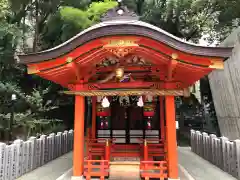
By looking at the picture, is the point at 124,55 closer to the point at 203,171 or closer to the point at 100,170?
the point at 100,170

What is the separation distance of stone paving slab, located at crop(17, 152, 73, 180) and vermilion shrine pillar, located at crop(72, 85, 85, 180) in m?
0.91

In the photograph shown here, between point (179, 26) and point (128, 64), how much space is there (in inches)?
447

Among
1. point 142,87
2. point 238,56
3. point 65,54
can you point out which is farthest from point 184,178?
point 238,56

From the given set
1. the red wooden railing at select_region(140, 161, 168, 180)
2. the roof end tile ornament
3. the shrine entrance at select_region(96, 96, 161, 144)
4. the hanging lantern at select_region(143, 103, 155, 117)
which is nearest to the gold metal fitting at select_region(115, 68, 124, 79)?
the roof end tile ornament

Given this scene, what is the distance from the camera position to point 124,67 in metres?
6.72

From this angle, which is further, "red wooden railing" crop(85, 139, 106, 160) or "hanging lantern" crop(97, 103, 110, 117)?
"hanging lantern" crop(97, 103, 110, 117)

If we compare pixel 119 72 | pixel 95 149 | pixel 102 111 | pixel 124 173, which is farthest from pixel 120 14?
pixel 124 173

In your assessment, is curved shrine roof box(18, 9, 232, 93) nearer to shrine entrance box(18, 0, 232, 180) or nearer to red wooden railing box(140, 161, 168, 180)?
shrine entrance box(18, 0, 232, 180)

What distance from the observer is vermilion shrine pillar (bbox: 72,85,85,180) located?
6.25 meters

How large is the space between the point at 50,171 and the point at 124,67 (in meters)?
4.20

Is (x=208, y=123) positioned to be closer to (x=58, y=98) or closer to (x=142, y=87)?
(x=58, y=98)

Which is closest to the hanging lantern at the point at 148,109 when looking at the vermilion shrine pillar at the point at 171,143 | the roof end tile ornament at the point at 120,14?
the vermilion shrine pillar at the point at 171,143

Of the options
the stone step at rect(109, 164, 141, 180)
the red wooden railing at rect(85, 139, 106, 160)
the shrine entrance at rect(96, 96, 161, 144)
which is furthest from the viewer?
the shrine entrance at rect(96, 96, 161, 144)

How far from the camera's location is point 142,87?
6473 millimetres
